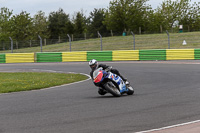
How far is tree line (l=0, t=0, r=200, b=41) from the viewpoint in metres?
60.1

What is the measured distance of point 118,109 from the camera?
8.16 m

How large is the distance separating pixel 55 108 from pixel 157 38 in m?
32.5

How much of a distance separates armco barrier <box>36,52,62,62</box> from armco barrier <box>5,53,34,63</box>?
2.18ft

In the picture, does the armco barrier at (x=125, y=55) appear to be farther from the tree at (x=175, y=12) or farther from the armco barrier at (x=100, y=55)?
the tree at (x=175, y=12)

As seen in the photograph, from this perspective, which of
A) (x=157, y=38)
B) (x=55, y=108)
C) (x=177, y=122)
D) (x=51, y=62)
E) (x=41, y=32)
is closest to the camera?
(x=177, y=122)

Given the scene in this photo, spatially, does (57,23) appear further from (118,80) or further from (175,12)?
(118,80)

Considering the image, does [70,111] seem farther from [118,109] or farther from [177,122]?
[177,122]

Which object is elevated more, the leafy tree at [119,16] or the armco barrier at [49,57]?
the leafy tree at [119,16]

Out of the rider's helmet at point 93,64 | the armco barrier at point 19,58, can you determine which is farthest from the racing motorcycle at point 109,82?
the armco barrier at point 19,58

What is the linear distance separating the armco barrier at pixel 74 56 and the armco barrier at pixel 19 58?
3166 millimetres

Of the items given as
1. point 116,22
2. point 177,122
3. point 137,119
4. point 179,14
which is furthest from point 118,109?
point 179,14

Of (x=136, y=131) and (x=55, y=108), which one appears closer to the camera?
(x=136, y=131)

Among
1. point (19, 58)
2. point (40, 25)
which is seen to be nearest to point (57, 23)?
point (40, 25)

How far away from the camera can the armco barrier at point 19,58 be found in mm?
32781
